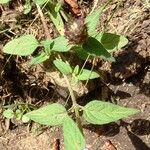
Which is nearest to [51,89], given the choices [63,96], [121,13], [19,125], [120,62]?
[63,96]

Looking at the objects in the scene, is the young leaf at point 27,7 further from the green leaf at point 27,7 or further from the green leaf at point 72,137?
the green leaf at point 72,137

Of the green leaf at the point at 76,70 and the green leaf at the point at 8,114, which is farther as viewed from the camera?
the green leaf at the point at 8,114

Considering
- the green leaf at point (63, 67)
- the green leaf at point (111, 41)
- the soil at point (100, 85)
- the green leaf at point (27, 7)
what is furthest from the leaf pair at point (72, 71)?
the green leaf at point (27, 7)

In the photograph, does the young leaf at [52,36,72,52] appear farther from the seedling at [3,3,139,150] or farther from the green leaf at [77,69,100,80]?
the green leaf at [77,69,100,80]

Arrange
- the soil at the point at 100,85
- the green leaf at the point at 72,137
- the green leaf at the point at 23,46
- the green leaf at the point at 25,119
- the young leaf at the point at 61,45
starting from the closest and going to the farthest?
the green leaf at the point at 72,137 → the young leaf at the point at 61,45 → the green leaf at the point at 23,46 → the soil at the point at 100,85 → the green leaf at the point at 25,119

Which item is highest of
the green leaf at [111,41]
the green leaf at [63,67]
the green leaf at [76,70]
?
the green leaf at [111,41]

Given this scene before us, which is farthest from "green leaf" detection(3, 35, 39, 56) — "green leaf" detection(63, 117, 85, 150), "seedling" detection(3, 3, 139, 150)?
"green leaf" detection(63, 117, 85, 150)
